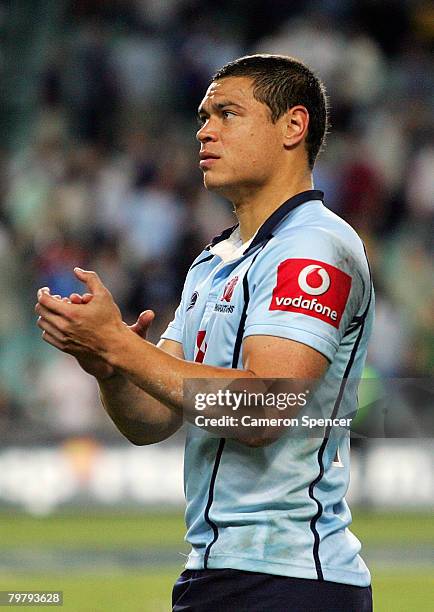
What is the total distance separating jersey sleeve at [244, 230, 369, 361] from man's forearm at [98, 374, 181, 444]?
502mm

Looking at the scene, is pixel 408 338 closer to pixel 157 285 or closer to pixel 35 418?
pixel 157 285

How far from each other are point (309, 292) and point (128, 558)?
22.1ft

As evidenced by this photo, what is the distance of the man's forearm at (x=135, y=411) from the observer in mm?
3812

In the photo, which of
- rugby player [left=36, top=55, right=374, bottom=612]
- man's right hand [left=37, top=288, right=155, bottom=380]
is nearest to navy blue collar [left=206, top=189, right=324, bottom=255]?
rugby player [left=36, top=55, right=374, bottom=612]

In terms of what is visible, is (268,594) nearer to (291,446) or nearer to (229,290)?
(291,446)

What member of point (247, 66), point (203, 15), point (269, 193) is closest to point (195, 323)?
point (269, 193)

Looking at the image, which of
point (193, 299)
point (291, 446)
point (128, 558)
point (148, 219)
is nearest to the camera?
point (291, 446)

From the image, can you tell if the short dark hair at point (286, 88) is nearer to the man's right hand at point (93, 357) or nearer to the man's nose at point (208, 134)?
the man's nose at point (208, 134)

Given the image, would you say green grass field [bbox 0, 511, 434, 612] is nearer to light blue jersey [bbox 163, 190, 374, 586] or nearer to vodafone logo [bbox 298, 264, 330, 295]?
light blue jersey [bbox 163, 190, 374, 586]

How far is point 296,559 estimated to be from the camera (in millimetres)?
3436

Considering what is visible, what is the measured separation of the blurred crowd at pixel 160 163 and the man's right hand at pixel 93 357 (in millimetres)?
8182

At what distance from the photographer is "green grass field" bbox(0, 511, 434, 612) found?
27.4ft

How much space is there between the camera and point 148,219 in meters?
13.9

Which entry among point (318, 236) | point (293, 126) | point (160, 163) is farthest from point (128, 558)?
point (318, 236)
